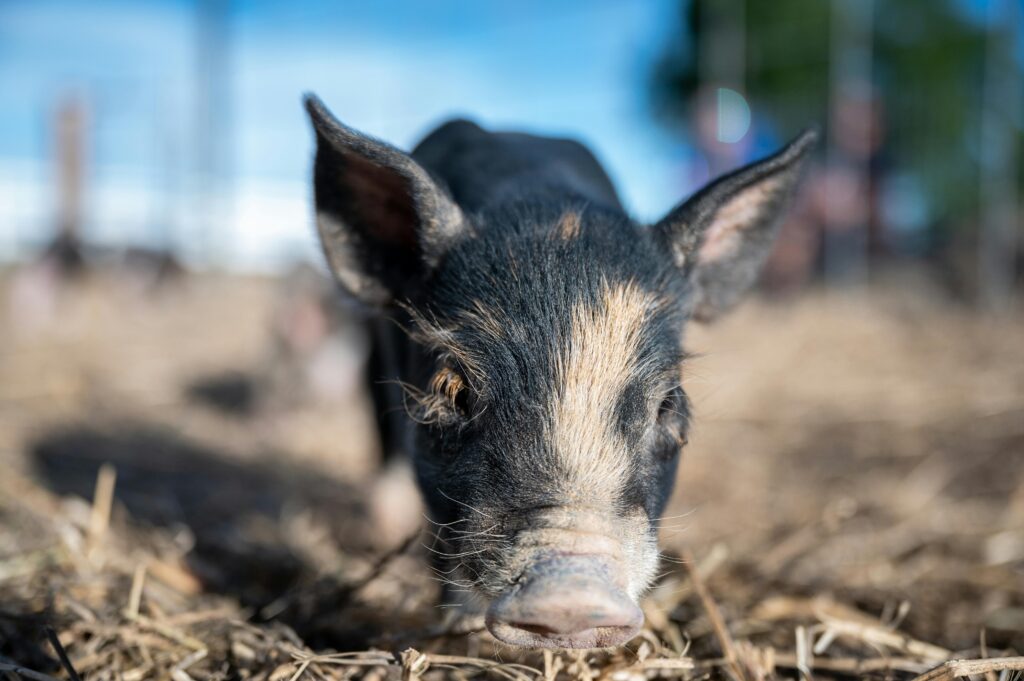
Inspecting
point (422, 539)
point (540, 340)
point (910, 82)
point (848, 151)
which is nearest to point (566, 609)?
point (540, 340)

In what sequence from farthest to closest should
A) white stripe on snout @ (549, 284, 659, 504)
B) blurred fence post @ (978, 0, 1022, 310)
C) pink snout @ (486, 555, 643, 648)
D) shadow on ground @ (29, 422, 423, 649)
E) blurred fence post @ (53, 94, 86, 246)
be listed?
blurred fence post @ (53, 94, 86, 246)
blurred fence post @ (978, 0, 1022, 310)
shadow on ground @ (29, 422, 423, 649)
white stripe on snout @ (549, 284, 659, 504)
pink snout @ (486, 555, 643, 648)

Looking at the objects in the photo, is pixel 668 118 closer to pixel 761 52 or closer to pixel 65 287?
pixel 761 52

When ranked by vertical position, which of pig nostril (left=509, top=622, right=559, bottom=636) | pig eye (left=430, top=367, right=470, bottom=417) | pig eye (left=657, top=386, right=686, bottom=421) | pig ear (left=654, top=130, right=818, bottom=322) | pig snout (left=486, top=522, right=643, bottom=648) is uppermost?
pig ear (left=654, top=130, right=818, bottom=322)

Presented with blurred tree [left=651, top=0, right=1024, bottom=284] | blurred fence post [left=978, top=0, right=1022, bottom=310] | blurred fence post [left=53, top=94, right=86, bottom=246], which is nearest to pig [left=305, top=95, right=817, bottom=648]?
blurred tree [left=651, top=0, right=1024, bottom=284]

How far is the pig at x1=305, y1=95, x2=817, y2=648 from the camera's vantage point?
1998 millimetres

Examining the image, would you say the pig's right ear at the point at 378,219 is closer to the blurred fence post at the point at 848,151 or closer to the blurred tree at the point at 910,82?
the blurred tree at the point at 910,82

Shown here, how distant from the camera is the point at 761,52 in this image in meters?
18.1

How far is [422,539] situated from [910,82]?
16.7 metres

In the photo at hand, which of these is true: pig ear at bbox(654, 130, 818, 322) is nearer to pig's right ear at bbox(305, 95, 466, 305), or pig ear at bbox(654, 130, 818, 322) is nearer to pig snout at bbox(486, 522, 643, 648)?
pig's right ear at bbox(305, 95, 466, 305)

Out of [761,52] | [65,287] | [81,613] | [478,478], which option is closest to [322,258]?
[478,478]

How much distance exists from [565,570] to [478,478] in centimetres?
46

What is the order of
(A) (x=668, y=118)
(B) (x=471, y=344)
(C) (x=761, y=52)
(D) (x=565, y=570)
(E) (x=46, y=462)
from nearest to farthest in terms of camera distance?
(D) (x=565, y=570) < (B) (x=471, y=344) < (E) (x=46, y=462) < (C) (x=761, y=52) < (A) (x=668, y=118)

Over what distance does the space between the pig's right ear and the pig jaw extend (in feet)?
3.57

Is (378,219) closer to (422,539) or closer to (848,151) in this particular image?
(422,539)
